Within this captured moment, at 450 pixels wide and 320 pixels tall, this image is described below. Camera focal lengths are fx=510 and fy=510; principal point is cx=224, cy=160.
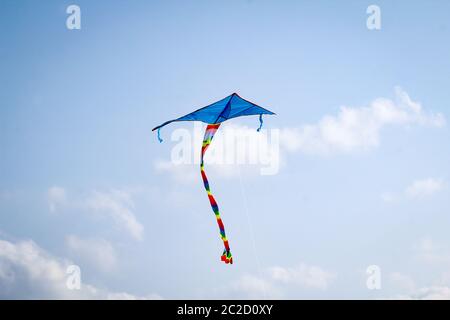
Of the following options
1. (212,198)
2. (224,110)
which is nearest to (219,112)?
(224,110)

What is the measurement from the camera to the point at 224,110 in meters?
14.2

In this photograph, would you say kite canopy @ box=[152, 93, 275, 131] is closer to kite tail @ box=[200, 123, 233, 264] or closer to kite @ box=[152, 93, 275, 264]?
kite @ box=[152, 93, 275, 264]

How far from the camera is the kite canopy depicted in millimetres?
14000

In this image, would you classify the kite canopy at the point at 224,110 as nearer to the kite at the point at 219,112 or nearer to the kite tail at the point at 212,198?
the kite at the point at 219,112

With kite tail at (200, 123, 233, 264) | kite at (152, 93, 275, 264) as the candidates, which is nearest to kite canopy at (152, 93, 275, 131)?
kite at (152, 93, 275, 264)

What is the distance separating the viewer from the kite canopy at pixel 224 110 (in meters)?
14.0

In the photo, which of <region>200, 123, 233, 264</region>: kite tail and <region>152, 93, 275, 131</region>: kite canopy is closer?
<region>200, 123, 233, 264</region>: kite tail

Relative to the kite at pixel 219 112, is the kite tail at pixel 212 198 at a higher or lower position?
lower

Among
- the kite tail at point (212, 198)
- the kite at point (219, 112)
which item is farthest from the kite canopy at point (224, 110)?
the kite tail at point (212, 198)

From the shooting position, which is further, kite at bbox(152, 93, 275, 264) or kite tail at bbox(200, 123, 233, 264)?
kite at bbox(152, 93, 275, 264)

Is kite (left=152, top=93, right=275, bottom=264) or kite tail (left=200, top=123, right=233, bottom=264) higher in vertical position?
kite (left=152, top=93, right=275, bottom=264)
